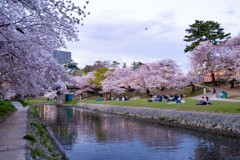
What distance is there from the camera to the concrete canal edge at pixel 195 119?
1780cm

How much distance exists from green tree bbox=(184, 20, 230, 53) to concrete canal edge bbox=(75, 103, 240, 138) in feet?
89.1

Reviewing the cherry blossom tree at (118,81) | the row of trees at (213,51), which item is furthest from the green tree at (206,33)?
the cherry blossom tree at (118,81)

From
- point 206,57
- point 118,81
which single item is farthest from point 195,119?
point 118,81

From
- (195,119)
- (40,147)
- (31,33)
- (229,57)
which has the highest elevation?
A: (229,57)

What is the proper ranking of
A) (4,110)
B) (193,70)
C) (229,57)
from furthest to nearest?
1. (193,70)
2. (229,57)
3. (4,110)

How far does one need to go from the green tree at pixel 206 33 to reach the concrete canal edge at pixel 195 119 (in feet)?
89.1

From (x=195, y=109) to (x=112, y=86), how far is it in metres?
40.1

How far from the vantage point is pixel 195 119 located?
70.5ft

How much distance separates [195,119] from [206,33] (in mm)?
34713

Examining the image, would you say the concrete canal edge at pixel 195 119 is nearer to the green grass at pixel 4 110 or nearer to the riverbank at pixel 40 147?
the riverbank at pixel 40 147

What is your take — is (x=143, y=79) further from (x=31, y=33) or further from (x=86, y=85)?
(x=31, y=33)

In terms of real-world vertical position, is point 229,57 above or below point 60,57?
above

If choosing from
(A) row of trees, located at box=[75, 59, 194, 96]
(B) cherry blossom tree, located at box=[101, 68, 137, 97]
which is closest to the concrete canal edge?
(A) row of trees, located at box=[75, 59, 194, 96]

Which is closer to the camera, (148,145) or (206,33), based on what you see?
(148,145)
